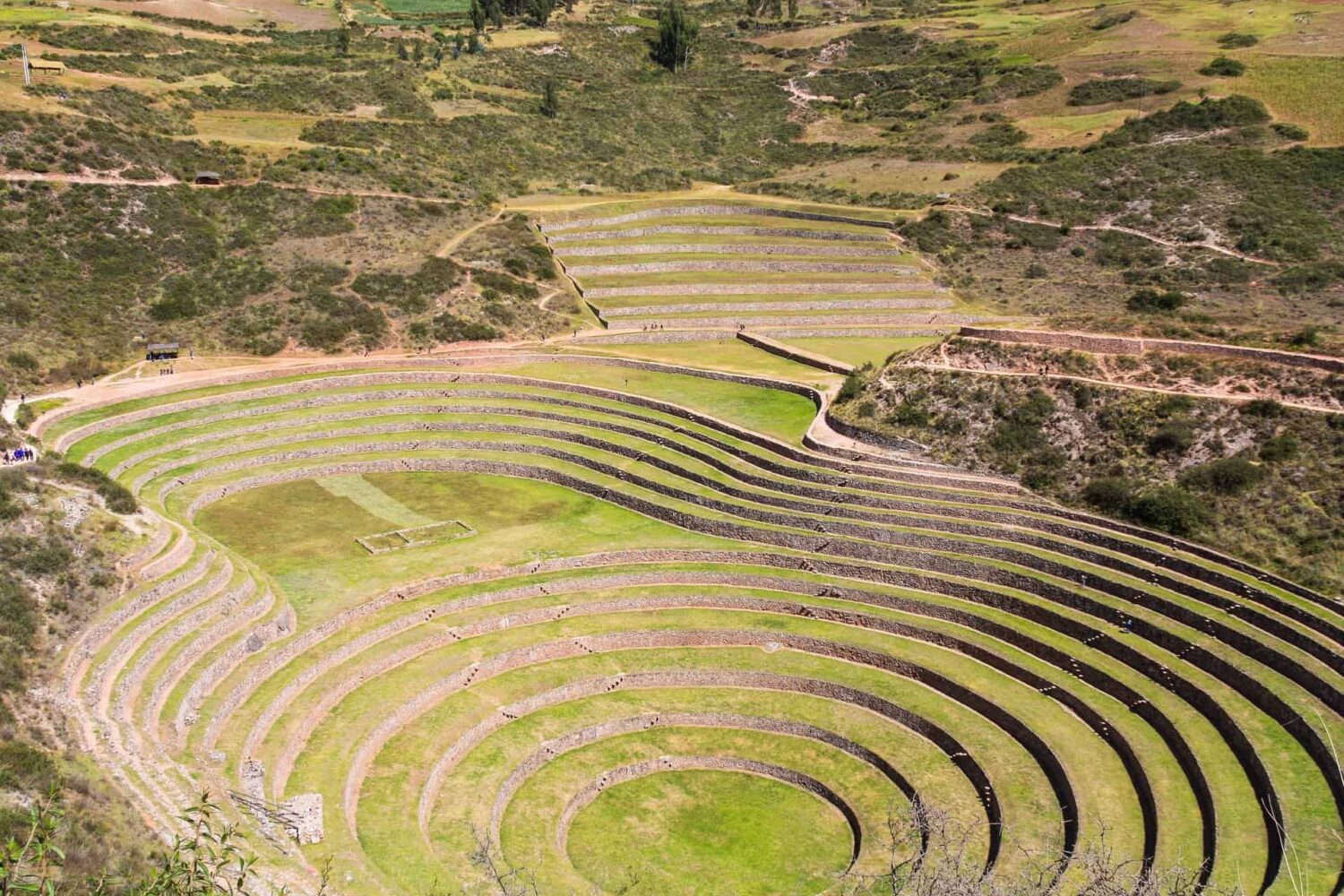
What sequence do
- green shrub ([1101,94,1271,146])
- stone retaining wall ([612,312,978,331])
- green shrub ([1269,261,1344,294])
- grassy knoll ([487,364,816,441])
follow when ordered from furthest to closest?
green shrub ([1101,94,1271,146]) < stone retaining wall ([612,312,978,331]) < green shrub ([1269,261,1344,294]) < grassy knoll ([487,364,816,441])

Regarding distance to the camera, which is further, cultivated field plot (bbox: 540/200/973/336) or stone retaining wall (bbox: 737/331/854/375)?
cultivated field plot (bbox: 540/200/973/336)

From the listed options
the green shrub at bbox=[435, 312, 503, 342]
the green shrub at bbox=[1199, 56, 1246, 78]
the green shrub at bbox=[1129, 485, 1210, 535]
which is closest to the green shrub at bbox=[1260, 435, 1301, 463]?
the green shrub at bbox=[1129, 485, 1210, 535]

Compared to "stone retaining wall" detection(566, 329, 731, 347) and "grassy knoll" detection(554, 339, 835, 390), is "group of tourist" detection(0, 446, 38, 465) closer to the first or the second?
"grassy knoll" detection(554, 339, 835, 390)

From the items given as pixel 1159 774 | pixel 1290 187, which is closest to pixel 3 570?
pixel 1159 774

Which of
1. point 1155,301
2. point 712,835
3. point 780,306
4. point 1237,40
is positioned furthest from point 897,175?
point 712,835

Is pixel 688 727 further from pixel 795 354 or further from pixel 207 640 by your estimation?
pixel 795 354
